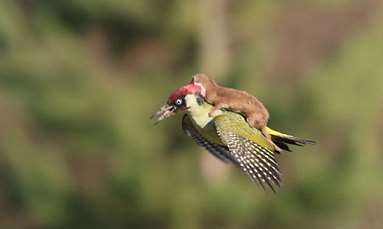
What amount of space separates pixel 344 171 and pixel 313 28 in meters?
3.92

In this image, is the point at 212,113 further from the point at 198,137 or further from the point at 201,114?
the point at 198,137

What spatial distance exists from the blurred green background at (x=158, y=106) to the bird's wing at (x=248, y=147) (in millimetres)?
7406

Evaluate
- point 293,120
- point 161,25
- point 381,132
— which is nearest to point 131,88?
point 161,25

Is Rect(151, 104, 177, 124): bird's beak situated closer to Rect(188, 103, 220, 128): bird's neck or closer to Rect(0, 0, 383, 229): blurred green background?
Rect(188, 103, 220, 128): bird's neck

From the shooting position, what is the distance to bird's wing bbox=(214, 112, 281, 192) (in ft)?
11.3

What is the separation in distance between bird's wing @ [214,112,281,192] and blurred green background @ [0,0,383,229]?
7406 millimetres

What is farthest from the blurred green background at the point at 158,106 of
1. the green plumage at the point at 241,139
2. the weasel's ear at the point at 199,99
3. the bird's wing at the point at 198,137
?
the weasel's ear at the point at 199,99

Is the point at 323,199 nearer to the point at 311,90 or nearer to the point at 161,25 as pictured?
the point at 311,90

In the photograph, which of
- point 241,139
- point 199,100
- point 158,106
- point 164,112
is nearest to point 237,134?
point 241,139

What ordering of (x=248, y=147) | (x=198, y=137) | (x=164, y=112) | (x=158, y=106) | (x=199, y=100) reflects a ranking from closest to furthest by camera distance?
(x=164, y=112) → (x=199, y=100) → (x=248, y=147) → (x=198, y=137) → (x=158, y=106)

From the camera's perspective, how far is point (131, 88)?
11.9m

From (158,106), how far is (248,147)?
8.07m

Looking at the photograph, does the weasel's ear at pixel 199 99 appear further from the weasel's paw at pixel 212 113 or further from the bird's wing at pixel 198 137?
the bird's wing at pixel 198 137

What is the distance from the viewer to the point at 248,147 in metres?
3.51
